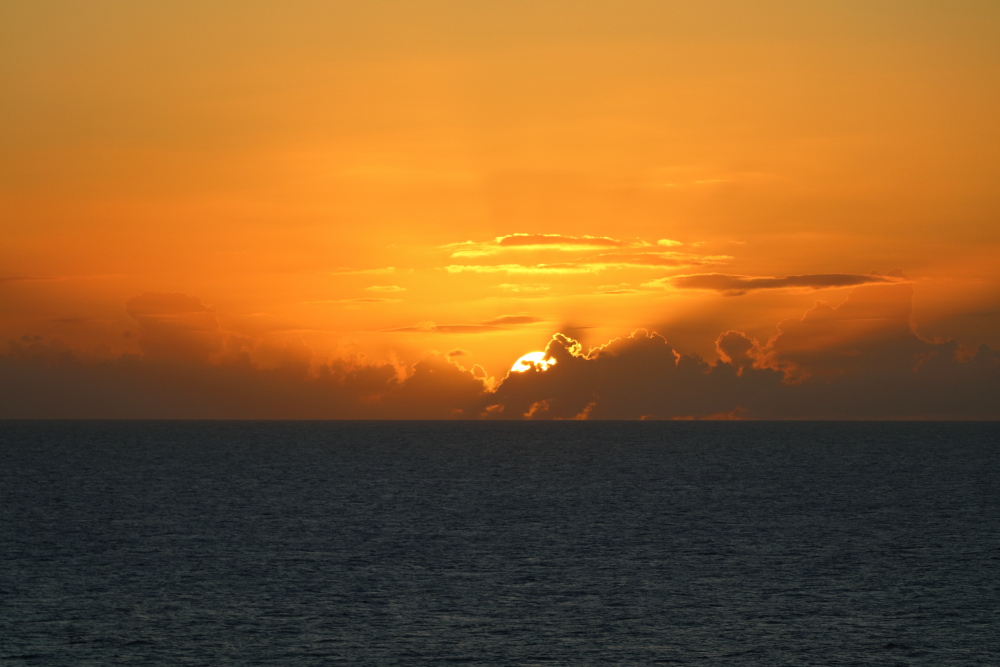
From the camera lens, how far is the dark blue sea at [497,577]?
46656mm

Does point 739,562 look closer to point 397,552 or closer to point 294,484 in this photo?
point 397,552

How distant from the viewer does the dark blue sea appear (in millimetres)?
46656

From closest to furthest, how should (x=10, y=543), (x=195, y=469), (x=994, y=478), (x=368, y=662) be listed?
(x=368, y=662), (x=10, y=543), (x=994, y=478), (x=195, y=469)

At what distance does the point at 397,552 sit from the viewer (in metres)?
73.9

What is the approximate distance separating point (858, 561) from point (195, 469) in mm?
122528

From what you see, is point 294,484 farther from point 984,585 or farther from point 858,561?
point 984,585

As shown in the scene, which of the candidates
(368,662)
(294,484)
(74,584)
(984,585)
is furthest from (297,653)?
(294,484)

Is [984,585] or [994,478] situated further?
[994,478]

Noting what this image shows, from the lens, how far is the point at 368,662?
145ft

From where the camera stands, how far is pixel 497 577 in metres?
63.7

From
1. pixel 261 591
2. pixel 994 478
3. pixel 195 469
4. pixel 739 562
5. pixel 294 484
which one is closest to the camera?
pixel 261 591

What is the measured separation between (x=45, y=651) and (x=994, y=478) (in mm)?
139032

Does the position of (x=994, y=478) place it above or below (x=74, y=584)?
below

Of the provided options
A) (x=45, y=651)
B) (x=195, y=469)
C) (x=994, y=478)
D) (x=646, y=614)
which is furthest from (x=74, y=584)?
(x=994, y=478)
